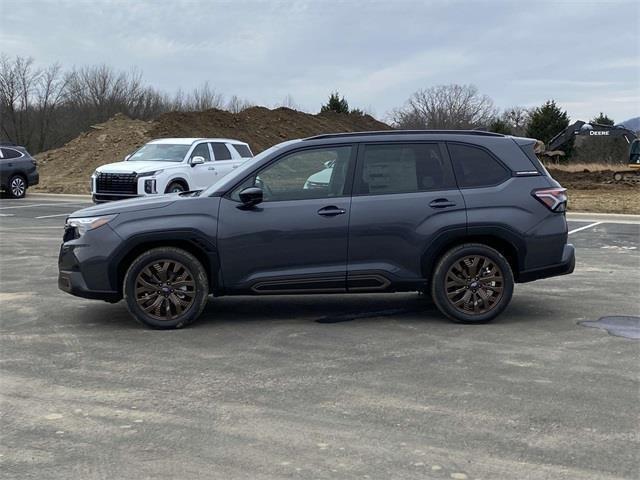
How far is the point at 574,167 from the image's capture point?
136ft

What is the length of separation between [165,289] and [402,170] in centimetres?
250

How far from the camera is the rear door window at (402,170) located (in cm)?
662

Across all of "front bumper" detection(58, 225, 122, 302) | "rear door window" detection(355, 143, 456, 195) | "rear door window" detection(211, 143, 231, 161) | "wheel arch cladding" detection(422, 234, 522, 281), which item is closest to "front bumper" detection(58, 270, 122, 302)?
"front bumper" detection(58, 225, 122, 302)

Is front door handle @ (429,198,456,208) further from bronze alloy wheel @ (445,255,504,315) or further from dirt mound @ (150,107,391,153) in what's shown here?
dirt mound @ (150,107,391,153)

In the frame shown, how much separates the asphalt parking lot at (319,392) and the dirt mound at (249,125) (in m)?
32.5

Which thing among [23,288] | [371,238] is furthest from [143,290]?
[23,288]

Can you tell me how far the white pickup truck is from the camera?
16797mm

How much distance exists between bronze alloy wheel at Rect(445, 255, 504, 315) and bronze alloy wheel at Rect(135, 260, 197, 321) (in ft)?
7.98

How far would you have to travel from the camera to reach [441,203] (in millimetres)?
6570

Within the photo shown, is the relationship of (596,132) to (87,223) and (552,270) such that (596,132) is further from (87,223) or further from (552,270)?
(87,223)

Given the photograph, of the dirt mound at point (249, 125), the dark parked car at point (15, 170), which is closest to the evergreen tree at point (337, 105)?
the dirt mound at point (249, 125)

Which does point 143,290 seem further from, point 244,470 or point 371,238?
point 244,470

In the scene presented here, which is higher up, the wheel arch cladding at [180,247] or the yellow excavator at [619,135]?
the yellow excavator at [619,135]

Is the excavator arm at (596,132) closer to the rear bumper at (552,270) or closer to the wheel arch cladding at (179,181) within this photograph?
the wheel arch cladding at (179,181)
